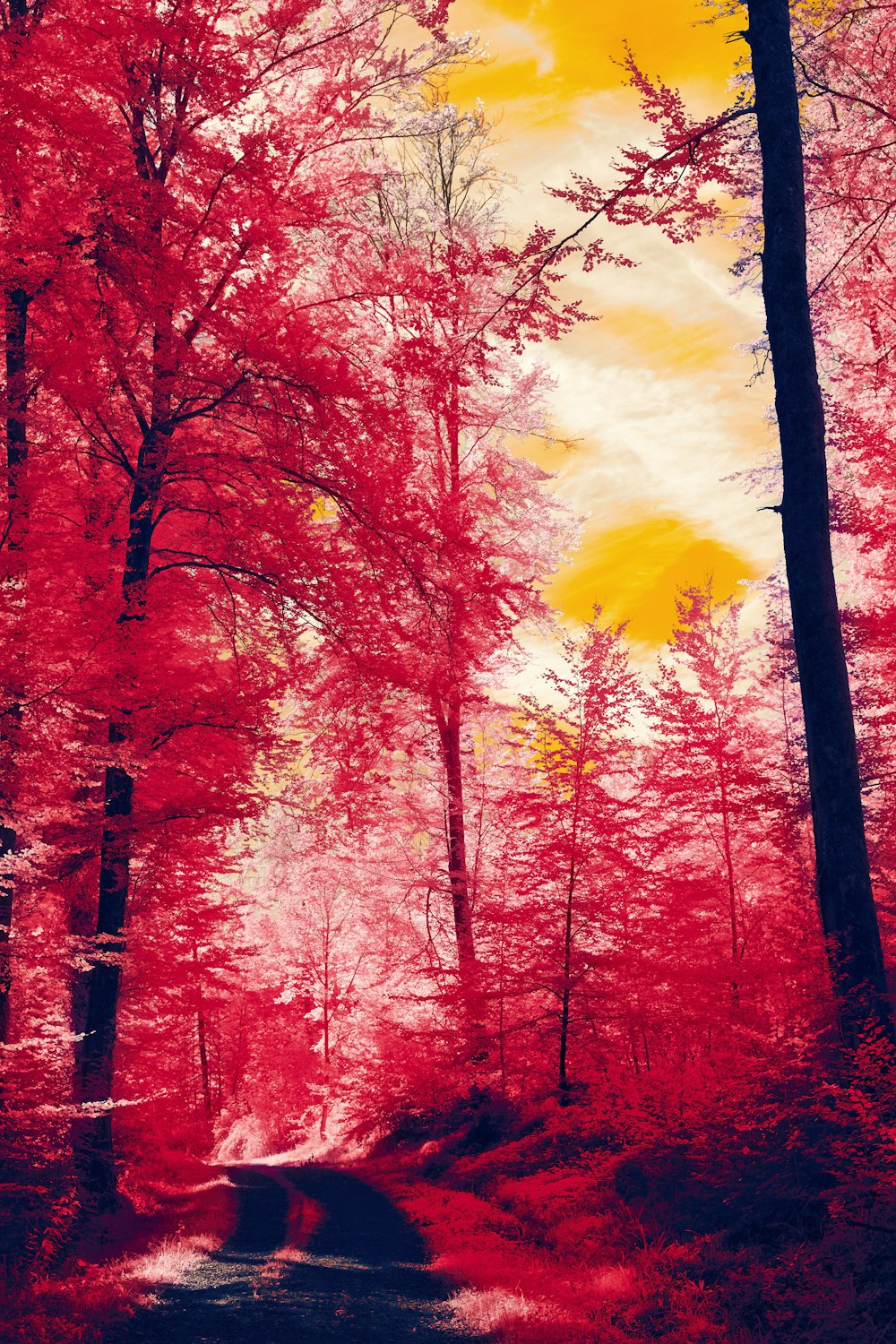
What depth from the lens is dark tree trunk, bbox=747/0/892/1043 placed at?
7102 millimetres

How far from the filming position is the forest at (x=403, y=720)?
6.96 meters

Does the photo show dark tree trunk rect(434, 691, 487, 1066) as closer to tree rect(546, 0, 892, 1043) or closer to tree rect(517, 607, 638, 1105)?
tree rect(517, 607, 638, 1105)

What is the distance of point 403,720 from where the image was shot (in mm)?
15023

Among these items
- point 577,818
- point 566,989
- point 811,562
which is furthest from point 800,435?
point 566,989

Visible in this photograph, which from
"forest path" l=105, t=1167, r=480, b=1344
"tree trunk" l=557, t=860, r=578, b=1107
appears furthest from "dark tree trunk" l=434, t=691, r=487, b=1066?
"forest path" l=105, t=1167, r=480, b=1344

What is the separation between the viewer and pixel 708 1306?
563cm

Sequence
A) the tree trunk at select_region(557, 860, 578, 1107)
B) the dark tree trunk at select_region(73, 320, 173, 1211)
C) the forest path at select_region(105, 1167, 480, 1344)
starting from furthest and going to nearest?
the tree trunk at select_region(557, 860, 578, 1107), the dark tree trunk at select_region(73, 320, 173, 1211), the forest path at select_region(105, 1167, 480, 1344)

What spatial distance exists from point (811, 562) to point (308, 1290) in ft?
23.0

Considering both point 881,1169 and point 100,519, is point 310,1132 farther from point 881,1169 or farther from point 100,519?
point 881,1169

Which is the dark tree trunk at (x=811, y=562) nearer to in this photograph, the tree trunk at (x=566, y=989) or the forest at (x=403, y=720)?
the forest at (x=403, y=720)

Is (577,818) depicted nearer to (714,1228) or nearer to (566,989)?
(566,989)

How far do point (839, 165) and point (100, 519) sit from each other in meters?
9.60

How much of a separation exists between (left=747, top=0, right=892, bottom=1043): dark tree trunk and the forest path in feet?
12.6

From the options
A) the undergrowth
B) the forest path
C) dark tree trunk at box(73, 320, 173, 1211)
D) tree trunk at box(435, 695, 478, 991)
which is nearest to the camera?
the undergrowth
